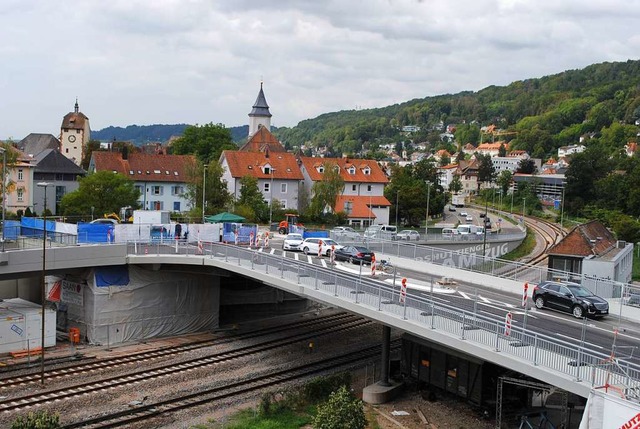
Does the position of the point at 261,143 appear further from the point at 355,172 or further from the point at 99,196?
the point at 99,196

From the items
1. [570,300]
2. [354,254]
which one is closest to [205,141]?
[354,254]

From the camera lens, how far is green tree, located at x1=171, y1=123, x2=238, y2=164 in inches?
4031

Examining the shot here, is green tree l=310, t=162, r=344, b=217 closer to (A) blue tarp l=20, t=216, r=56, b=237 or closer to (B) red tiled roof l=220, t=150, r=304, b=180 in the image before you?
(B) red tiled roof l=220, t=150, r=304, b=180

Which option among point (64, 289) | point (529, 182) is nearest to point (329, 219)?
point (64, 289)

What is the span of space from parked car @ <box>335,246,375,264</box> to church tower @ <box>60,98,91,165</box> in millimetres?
98055

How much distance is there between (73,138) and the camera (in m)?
129

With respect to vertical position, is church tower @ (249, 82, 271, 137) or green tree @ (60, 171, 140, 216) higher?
church tower @ (249, 82, 271, 137)

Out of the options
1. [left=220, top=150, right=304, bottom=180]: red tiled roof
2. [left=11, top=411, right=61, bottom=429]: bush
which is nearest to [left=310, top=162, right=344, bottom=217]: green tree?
[left=220, top=150, right=304, bottom=180]: red tiled roof

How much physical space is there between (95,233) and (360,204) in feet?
156

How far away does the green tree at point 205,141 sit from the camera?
10238 centimetres

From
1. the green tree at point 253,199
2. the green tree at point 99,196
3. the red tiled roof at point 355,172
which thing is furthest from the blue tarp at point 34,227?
the red tiled roof at point 355,172

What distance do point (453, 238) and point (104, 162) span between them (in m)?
43.6

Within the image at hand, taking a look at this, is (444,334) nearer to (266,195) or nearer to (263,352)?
(263,352)

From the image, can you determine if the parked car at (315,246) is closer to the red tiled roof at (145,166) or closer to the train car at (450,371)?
the train car at (450,371)
